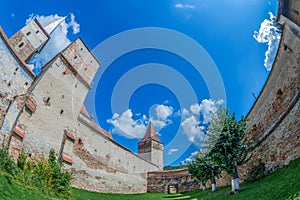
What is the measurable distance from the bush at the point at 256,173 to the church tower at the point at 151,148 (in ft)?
110

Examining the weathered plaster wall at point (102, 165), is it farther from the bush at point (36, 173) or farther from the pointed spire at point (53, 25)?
the pointed spire at point (53, 25)

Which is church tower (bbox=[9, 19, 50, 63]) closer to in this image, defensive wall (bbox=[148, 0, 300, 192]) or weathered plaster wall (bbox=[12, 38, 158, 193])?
weathered plaster wall (bbox=[12, 38, 158, 193])

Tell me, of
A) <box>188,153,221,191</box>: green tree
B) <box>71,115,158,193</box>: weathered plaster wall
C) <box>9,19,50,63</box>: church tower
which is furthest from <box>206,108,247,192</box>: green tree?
<box>9,19,50,63</box>: church tower

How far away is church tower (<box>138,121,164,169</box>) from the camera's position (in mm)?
46541

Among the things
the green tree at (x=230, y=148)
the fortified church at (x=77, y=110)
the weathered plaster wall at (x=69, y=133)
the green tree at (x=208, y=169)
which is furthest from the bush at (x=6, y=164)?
the green tree at (x=208, y=169)

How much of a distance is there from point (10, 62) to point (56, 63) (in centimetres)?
470

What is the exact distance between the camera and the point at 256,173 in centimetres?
1313

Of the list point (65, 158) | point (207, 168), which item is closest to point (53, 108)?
point (65, 158)

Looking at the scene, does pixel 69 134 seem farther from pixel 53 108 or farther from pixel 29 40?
pixel 29 40

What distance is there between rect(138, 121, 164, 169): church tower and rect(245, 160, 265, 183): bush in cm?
3339

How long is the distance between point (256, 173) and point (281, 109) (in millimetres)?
4182

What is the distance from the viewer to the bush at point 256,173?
12.7 metres

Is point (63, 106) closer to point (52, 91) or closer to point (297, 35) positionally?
point (52, 91)

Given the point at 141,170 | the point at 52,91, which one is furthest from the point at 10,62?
the point at 141,170
